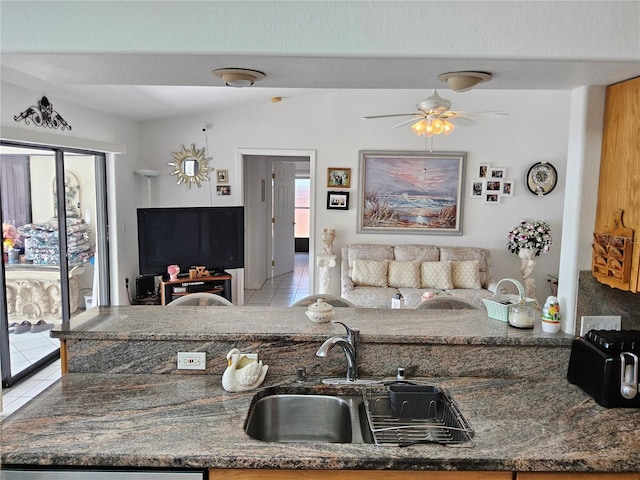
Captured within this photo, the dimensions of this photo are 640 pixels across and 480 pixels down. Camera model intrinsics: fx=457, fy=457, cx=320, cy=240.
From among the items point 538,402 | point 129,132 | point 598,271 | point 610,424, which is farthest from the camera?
point 129,132

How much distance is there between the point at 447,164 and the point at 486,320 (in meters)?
4.21

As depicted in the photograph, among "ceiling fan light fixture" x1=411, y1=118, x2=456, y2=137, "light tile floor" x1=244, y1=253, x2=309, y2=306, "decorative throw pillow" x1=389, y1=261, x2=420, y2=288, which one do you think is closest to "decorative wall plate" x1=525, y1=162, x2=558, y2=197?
"decorative throw pillow" x1=389, y1=261, x2=420, y2=288

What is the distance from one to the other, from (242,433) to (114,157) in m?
4.53

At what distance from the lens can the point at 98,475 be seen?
1310 mm

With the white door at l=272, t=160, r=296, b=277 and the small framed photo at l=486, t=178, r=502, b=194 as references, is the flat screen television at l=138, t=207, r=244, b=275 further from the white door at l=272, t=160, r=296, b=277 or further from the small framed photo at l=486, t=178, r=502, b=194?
the small framed photo at l=486, t=178, r=502, b=194

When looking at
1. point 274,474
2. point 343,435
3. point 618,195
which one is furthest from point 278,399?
point 618,195

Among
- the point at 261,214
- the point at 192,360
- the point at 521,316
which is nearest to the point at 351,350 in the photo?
the point at 192,360

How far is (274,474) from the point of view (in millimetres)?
1321

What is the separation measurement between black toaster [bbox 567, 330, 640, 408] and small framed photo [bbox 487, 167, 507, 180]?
4.44 m

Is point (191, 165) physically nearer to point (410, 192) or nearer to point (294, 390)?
point (410, 192)

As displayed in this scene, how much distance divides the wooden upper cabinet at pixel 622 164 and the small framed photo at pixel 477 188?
13.9 ft

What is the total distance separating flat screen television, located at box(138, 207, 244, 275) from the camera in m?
5.34

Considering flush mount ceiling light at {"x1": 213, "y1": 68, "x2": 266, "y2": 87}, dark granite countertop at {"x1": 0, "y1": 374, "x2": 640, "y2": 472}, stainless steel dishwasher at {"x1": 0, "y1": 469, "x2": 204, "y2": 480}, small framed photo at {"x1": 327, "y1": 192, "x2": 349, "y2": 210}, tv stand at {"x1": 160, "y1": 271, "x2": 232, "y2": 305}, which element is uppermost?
flush mount ceiling light at {"x1": 213, "y1": 68, "x2": 266, "y2": 87}

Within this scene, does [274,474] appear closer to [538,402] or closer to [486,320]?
[538,402]
